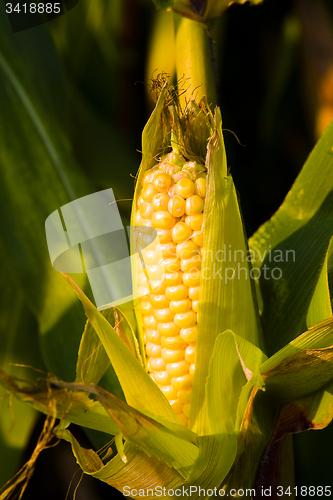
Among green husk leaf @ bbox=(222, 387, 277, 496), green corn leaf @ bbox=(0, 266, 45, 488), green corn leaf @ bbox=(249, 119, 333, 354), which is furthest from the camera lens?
green corn leaf @ bbox=(0, 266, 45, 488)

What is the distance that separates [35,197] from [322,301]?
0.38m

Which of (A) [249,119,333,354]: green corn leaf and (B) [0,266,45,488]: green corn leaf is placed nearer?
(A) [249,119,333,354]: green corn leaf

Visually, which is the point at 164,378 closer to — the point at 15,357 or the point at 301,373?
the point at 301,373

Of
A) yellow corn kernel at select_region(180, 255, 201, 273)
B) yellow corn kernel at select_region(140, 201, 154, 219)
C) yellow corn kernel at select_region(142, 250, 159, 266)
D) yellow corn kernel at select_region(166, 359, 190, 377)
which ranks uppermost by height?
yellow corn kernel at select_region(140, 201, 154, 219)

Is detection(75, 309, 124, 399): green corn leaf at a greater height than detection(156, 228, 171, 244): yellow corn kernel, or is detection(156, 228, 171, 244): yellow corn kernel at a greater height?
detection(156, 228, 171, 244): yellow corn kernel

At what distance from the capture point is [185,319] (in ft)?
1.25

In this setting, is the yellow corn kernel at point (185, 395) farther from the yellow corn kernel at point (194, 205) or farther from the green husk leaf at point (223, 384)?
the yellow corn kernel at point (194, 205)

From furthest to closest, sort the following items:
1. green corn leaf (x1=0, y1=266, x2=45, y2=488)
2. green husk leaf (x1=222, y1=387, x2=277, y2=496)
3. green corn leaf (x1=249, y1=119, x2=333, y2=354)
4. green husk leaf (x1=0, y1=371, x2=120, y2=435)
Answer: green corn leaf (x1=0, y1=266, x2=45, y2=488) < green corn leaf (x1=249, y1=119, x2=333, y2=354) < green husk leaf (x1=222, y1=387, x2=277, y2=496) < green husk leaf (x1=0, y1=371, x2=120, y2=435)

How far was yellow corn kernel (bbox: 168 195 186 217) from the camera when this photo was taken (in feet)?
1.25

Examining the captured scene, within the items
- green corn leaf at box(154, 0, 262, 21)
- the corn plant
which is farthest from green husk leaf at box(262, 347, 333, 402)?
green corn leaf at box(154, 0, 262, 21)

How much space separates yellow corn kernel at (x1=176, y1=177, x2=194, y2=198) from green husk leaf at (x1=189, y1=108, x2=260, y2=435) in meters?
0.02

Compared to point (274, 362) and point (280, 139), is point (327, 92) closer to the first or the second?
point (280, 139)

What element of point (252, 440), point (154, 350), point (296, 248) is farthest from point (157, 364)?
Answer: point (296, 248)

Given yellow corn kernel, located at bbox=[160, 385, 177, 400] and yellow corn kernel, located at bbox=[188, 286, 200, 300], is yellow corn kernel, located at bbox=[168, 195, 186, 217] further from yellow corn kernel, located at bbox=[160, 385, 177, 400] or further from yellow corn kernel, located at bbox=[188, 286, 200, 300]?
yellow corn kernel, located at bbox=[160, 385, 177, 400]
